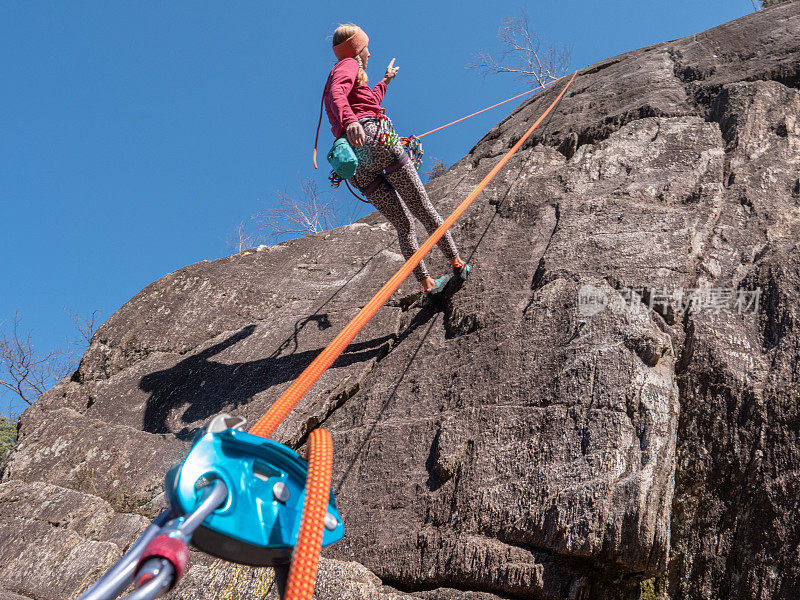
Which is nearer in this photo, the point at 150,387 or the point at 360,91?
the point at 360,91

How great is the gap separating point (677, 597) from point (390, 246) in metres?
3.58

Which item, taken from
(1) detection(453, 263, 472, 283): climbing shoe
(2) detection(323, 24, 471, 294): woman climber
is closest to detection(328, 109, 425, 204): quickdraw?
(2) detection(323, 24, 471, 294): woman climber

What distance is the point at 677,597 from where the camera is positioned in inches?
Result: 95.7

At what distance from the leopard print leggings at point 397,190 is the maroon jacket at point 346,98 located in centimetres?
10

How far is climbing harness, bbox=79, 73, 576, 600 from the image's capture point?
3.35ft

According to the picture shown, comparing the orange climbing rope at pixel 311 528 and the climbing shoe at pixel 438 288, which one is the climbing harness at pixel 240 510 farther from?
the climbing shoe at pixel 438 288

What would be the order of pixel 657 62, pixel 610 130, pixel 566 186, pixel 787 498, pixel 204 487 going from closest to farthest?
pixel 204 487, pixel 787 498, pixel 566 186, pixel 610 130, pixel 657 62

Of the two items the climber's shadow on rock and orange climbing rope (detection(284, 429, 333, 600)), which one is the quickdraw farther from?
orange climbing rope (detection(284, 429, 333, 600))

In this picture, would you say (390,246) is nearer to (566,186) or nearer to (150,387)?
(566,186)

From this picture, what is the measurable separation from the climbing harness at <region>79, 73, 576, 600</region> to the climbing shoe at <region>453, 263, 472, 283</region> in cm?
279

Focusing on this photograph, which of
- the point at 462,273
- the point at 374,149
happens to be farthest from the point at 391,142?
the point at 462,273

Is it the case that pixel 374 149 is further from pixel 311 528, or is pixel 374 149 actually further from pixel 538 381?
pixel 311 528

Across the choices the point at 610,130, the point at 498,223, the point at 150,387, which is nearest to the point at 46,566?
the point at 150,387

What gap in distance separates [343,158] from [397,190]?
64cm
